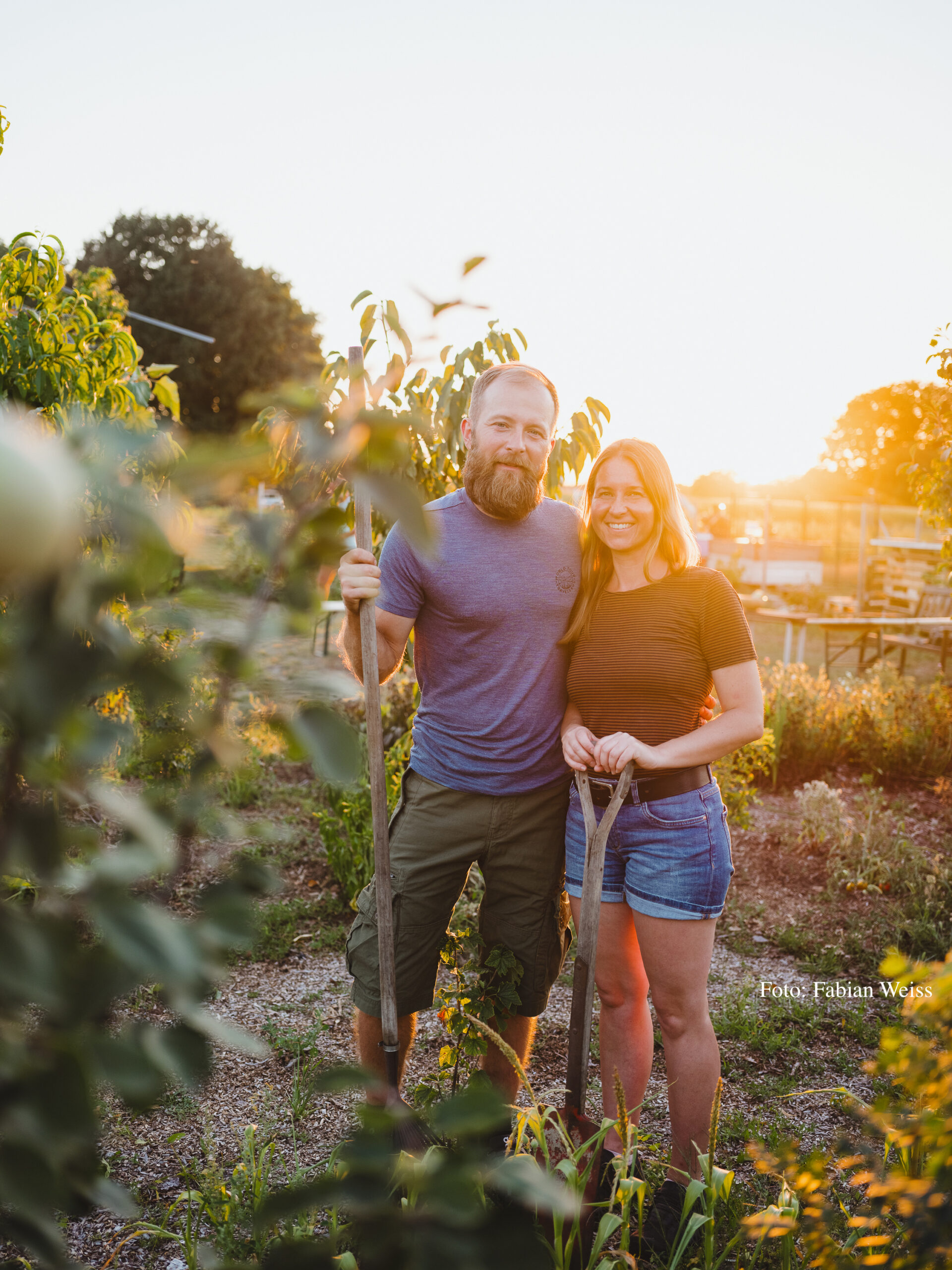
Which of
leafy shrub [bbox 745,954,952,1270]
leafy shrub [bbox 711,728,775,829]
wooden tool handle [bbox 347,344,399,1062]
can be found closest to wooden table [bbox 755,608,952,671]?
leafy shrub [bbox 711,728,775,829]

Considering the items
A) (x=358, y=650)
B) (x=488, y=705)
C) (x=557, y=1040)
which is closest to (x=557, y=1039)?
(x=557, y=1040)

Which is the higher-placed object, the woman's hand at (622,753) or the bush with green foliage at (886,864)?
the woman's hand at (622,753)

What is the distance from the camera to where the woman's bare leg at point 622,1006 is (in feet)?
7.00

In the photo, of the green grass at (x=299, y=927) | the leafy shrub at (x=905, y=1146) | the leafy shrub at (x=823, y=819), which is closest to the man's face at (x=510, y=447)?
the leafy shrub at (x=905, y=1146)

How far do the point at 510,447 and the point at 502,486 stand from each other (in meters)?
0.10

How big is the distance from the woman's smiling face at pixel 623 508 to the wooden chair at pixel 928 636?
6560 mm

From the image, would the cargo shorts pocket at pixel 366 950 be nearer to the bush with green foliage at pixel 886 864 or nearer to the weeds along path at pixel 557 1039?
the weeds along path at pixel 557 1039

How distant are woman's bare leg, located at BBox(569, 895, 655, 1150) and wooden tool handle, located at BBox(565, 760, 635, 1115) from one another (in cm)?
14

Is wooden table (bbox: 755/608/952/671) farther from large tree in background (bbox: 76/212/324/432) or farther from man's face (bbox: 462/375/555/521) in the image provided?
large tree in background (bbox: 76/212/324/432)

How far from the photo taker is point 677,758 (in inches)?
77.7

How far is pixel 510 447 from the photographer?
7.22 ft

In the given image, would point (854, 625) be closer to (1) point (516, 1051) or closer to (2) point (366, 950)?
(1) point (516, 1051)

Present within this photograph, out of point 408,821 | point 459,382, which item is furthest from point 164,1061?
point 459,382

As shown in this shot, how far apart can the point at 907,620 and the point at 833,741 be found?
1872mm
